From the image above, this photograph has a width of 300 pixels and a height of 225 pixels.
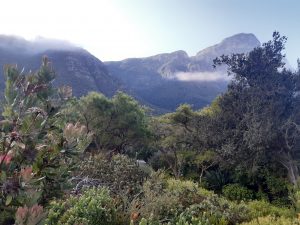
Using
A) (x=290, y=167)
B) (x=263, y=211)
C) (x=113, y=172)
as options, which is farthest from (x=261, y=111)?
(x=113, y=172)

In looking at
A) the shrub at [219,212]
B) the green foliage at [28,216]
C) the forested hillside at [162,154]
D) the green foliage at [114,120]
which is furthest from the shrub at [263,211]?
the green foliage at [114,120]

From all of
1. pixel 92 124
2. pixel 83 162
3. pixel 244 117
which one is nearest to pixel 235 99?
pixel 244 117

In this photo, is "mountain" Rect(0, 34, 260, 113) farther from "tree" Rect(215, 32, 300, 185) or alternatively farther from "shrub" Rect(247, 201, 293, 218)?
"shrub" Rect(247, 201, 293, 218)

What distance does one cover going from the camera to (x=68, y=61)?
332 feet

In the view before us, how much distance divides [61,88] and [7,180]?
1.02 metres

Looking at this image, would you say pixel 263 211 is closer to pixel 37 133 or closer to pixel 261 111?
pixel 261 111

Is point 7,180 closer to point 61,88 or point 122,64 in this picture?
point 61,88

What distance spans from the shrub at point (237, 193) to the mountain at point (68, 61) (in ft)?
200

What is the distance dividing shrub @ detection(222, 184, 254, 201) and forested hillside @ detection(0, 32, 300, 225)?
2.8 inches

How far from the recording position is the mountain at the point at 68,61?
85.1 m

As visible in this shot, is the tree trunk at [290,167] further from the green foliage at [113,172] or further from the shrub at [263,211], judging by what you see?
the green foliage at [113,172]

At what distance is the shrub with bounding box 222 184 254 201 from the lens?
18.2 metres

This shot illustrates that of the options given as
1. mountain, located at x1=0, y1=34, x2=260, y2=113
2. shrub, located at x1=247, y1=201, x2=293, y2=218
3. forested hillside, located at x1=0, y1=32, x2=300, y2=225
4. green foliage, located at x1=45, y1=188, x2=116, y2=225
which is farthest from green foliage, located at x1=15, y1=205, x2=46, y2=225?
mountain, located at x1=0, y1=34, x2=260, y2=113

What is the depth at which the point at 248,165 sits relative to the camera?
18906 mm
